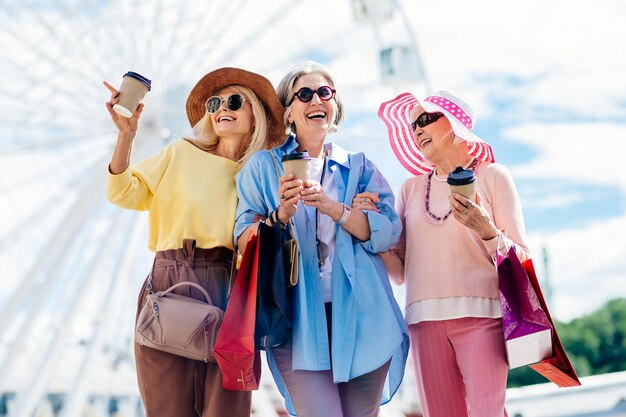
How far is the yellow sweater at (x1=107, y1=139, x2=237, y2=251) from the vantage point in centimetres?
324

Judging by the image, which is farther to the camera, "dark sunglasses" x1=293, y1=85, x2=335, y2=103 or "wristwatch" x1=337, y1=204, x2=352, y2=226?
"dark sunglasses" x1=293, y1=85, x2=335, y2=103

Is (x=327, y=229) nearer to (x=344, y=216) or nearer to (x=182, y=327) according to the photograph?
(x=344, y=216)

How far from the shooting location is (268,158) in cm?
334

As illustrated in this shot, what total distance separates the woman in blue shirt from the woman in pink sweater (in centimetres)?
14

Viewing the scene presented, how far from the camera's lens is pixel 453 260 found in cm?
333

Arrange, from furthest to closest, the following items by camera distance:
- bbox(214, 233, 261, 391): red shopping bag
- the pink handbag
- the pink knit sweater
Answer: the pink knit sweater < the pink handbag < bbox(214, 233, 261, 391): red shopping bag

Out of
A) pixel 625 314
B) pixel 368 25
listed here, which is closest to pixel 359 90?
pixel 368 25

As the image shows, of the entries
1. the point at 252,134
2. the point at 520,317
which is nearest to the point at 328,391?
the point at 520,317

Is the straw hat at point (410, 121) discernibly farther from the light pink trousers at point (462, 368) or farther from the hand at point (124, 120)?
the hand at point (124, 120)

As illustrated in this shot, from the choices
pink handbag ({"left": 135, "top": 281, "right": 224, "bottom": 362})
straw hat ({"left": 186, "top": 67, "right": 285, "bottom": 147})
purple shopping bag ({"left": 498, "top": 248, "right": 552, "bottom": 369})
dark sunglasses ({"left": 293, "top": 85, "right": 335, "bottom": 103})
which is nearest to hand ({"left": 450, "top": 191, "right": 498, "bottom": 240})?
purple shopping bag ({"left": 498, "top": 248, "right": 552, "bottom": 369})

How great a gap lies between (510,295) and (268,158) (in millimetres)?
1051

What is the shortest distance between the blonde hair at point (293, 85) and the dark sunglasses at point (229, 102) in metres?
0.16

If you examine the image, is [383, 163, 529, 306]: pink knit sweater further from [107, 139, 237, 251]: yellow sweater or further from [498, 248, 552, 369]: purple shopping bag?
[107, 139, 237, 251]: yellow sweater

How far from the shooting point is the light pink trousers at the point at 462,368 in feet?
10.4
